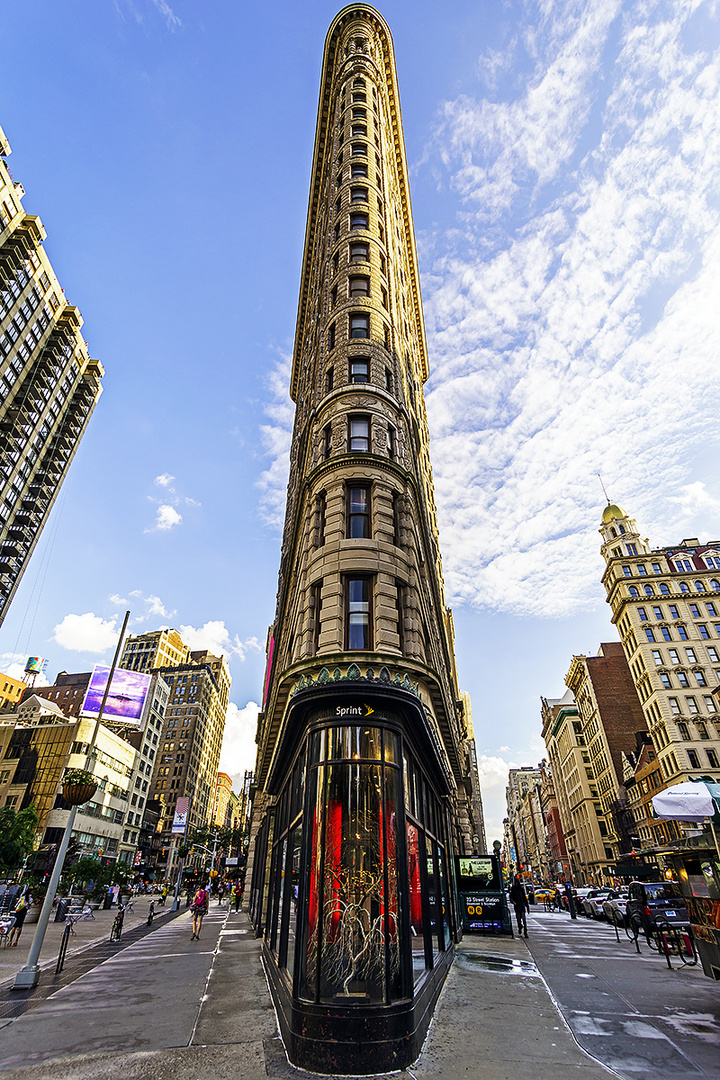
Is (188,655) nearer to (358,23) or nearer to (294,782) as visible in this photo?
(358,23)

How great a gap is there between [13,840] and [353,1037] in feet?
127

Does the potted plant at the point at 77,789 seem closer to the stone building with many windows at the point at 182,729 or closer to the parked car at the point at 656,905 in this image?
the parked car at the point at 656,905

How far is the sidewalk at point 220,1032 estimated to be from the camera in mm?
7203

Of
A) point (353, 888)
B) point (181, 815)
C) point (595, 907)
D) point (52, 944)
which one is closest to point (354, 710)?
point (353, 888)

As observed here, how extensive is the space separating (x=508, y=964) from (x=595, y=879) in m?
95.7

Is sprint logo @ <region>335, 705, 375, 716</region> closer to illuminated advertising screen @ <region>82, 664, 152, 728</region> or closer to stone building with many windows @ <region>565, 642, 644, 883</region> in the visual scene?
illuminated advertising screen @ <region>82, 664, 152, 728</region>

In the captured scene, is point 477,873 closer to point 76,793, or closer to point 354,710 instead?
point 76,793

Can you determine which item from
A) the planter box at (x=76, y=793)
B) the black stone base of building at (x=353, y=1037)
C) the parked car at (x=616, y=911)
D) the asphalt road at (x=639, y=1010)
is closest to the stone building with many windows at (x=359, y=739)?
the black stone base of building at (x=353, y=1037)

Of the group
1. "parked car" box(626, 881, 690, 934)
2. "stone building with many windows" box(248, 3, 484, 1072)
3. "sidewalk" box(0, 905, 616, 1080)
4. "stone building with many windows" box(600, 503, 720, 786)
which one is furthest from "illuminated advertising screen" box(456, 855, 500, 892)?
"stone building with many windows" box(600, 503, 720, 786)

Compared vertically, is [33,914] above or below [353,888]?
below

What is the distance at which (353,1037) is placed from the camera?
25.1 feet

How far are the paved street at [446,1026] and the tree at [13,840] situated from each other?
24.7 metres

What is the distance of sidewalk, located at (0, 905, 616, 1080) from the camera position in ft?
23.6

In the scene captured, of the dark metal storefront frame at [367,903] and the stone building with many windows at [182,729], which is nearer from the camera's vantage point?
the dark metal storefront frame at [367,903]
